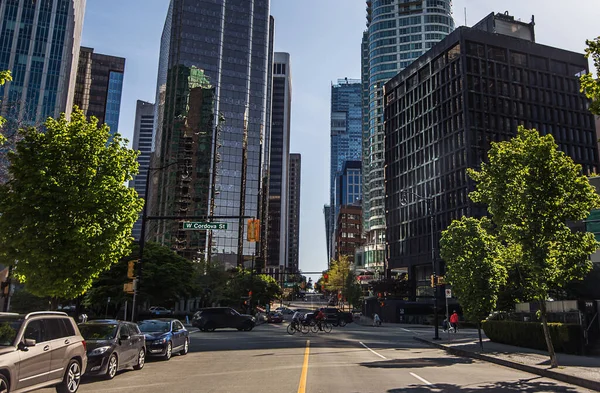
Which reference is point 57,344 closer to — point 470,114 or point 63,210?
point 63,210

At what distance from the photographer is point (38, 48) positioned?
12112 cm

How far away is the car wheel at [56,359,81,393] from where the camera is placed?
10.3 meters

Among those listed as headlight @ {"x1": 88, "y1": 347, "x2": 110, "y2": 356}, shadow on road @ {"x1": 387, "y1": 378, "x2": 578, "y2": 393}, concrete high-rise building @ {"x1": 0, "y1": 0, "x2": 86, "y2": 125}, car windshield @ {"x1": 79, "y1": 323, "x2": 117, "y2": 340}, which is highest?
concrete high-rise building @ {"x1": 0, "y1": 0, "x2": 86, "y2": 125}

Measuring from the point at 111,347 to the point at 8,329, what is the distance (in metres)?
4.58

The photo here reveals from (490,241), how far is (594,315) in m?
5.81

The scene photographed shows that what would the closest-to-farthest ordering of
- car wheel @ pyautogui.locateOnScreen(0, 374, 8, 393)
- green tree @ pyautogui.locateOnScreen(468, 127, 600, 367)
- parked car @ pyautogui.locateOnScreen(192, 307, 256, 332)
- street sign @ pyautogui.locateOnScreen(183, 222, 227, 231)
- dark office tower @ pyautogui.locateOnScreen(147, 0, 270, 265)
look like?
car wheel @ pyautogui.locateOnScreen(0, 374, 8, 393), green tree @ pyautogui.locateOnScreen(468, 127, 600, 367), street sign @ pyautogui.locateOnScreen(183, 222, 227, 231), parked car @ pyautogui.locateOnScreen(192, 307, 256, 332), dark office tower @ pyautogui.locateOnScreen(147, 0, 270, 265)

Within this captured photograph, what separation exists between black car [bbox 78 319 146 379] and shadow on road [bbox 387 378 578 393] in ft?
24.8

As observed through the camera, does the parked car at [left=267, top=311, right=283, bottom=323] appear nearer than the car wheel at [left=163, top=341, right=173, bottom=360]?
No

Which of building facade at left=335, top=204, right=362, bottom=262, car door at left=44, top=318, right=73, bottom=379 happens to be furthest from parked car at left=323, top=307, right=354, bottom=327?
building facade at left=335, top=204, right=362, bottom=262

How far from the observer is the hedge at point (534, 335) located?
22.1 m

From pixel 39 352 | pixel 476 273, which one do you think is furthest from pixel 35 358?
pixel 476 273

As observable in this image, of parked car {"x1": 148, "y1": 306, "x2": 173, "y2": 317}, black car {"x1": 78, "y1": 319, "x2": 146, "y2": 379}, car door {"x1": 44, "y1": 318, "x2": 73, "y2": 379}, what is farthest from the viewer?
parked car {"x1": 148, "y1": 306, "x2": 173, "y2": 317}

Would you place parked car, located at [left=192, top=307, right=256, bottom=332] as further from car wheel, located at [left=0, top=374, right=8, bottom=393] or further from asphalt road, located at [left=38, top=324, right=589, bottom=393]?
car wheel, located at [left=0, top=374, right=8, bottom=393]

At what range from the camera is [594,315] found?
74.6 ft
